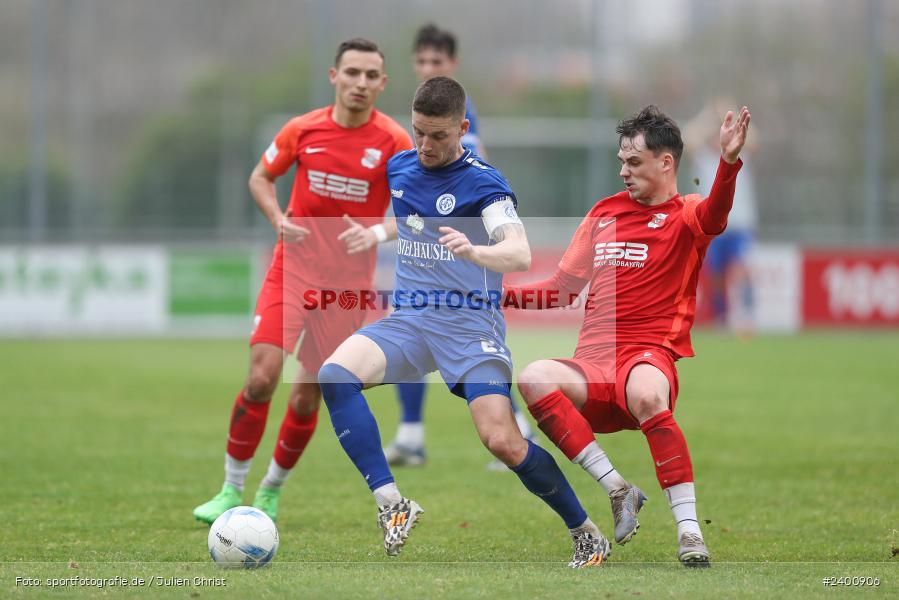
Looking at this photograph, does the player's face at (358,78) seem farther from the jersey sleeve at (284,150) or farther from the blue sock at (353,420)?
the blue sock at (353,420)

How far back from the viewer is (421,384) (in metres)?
9.21

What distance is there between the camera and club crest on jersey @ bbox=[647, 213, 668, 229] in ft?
19.2

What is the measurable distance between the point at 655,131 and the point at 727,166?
49cm

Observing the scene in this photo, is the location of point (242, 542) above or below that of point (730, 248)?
below

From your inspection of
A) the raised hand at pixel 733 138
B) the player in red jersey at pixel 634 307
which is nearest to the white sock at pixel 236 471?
the player in red jersey at pixel 634 307

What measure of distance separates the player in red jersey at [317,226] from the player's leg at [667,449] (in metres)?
2.01

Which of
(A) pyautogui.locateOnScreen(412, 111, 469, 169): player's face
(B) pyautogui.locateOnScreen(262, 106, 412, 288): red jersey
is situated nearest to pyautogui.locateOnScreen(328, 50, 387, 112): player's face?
(B) pyautogui.locateOnScreen(262, 106, 412, 288): red jersey

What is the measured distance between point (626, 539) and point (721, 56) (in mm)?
22737

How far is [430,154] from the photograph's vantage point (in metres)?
5.72

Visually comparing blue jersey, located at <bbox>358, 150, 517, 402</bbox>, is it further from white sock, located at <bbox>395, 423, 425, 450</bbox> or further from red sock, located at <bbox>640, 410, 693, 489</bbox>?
white sock, located at <bbox>395, 423, 425, 450</bbox>

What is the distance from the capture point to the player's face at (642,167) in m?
5.83

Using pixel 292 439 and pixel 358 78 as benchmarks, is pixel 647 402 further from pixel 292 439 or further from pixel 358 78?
pixel 358 78

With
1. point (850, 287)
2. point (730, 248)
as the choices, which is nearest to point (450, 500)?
point (730, 248)

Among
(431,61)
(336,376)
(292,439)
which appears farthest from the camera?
(431,61)
